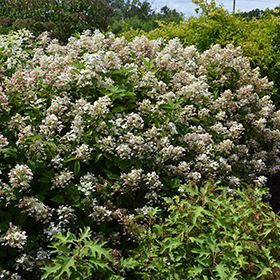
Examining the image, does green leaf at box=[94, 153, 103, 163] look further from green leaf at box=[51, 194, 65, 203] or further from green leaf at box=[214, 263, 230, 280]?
green leaf at box=[214, 263, 230, 280]

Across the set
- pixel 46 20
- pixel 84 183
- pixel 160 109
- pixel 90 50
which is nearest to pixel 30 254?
pixel 84 183

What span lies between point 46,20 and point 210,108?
17.0 feet

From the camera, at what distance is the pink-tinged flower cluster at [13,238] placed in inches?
92.7

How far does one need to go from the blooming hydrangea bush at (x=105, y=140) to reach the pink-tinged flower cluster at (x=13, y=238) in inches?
1.7

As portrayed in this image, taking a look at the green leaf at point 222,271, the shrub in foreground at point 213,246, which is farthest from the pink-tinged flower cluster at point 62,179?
the green leaf at point 222,271

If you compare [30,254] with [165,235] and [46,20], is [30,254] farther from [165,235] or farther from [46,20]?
[46,20]

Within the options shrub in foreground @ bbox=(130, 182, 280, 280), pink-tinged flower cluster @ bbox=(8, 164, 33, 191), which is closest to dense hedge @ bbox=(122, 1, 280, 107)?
shrub in foreground @ bbox=(130, 182, 280, 280)

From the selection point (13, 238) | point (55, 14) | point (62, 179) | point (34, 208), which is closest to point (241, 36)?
point (55, 14)

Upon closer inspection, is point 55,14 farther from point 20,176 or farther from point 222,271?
point 222,271

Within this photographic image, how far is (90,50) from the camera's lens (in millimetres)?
4203

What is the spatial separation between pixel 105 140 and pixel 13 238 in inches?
47.2

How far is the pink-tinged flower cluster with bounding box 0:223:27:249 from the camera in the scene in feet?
7.73

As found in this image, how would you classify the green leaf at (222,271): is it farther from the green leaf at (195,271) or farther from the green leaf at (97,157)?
the green leaf at (97,157)

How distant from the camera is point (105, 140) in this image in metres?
2.95
